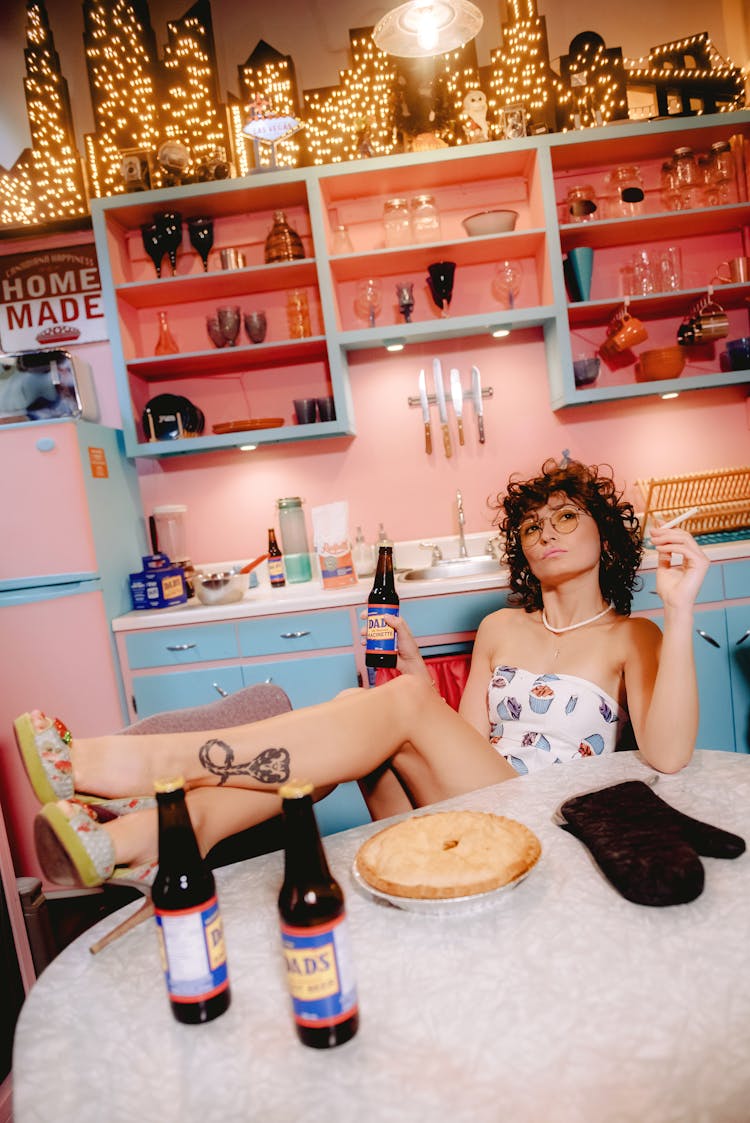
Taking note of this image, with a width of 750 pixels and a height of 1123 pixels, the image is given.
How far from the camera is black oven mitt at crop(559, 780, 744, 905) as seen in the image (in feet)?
2.59

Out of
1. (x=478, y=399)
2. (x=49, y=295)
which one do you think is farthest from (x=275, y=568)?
(x=49, y=295)

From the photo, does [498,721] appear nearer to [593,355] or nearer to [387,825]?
[387,825]

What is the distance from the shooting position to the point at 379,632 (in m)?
1.68

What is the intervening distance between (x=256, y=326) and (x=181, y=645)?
52.1 inches

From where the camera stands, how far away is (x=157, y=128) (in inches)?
125

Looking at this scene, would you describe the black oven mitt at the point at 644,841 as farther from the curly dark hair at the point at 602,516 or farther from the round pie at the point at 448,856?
the curly dark hair at the point at 602,516

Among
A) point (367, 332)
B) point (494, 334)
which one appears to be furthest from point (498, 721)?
point (494, 334)

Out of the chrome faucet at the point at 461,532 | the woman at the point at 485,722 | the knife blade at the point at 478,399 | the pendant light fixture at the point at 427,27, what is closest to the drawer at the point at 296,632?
the chrome faucet at the point at 461,532

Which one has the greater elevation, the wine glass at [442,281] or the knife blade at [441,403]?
the wine glass at [442,281]

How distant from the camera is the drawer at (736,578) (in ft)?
8.34

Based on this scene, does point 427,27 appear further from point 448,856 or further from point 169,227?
point 448,856

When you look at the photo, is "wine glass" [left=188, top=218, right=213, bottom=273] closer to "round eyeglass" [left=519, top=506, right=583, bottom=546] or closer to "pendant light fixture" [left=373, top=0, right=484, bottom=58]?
"pendant light fixture" [left=373, top=0, right=484, bottom=58]

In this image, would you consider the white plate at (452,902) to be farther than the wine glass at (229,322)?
No

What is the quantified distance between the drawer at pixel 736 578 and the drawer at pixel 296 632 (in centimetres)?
134
